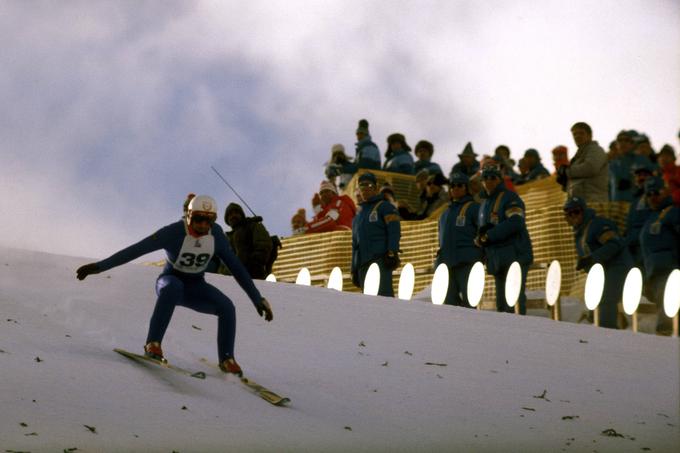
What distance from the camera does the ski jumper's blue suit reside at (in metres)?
6.13

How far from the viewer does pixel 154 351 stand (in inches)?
244

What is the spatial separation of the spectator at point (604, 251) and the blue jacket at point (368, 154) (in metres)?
5.24

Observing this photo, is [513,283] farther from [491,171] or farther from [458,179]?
[458,179]

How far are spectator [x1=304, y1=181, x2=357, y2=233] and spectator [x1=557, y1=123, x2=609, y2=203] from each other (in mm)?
2671

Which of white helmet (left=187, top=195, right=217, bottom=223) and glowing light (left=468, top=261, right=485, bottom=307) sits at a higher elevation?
glowing light (left=468, top=261, right=485, bottom=307)

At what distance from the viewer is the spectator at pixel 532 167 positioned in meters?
13.9

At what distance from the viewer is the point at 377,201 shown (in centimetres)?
1051

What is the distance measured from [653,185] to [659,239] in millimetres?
467

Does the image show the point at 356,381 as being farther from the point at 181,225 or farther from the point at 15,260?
the point at 15,260

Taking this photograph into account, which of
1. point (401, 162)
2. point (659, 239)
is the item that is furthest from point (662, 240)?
point (401, 162)

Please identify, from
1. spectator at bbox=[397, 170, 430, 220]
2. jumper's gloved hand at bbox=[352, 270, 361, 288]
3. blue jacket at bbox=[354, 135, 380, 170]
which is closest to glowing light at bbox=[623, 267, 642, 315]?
jumper's gloved hand at bbox=[352, 270, 361, 288]

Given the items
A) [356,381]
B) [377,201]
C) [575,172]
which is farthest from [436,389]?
[575,172]

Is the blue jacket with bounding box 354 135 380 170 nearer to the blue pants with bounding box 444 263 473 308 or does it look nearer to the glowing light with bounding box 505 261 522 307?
the blue pants with bounding box 444 263 473 308

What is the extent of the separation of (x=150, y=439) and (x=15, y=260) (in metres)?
3.65
